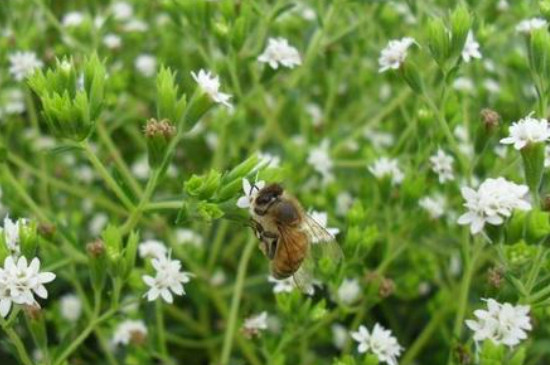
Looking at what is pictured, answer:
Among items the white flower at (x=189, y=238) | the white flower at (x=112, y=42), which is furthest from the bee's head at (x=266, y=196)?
the white flower at (x=112, y=42)

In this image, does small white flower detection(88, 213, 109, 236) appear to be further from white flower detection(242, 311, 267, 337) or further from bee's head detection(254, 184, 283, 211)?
bee's head detection(254, 184, 283, 211)

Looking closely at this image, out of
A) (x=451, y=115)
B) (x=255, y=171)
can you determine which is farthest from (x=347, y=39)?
(x=255, y=171)

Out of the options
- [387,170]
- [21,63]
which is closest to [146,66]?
[21,63]

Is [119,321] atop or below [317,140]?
below

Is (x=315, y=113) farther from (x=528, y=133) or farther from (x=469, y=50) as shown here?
(x=528, y=133)

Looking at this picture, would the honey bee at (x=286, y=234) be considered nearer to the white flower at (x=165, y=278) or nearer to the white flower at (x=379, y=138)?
the white flower at (x=165, y=278)

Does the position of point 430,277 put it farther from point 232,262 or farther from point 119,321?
point 119,321
